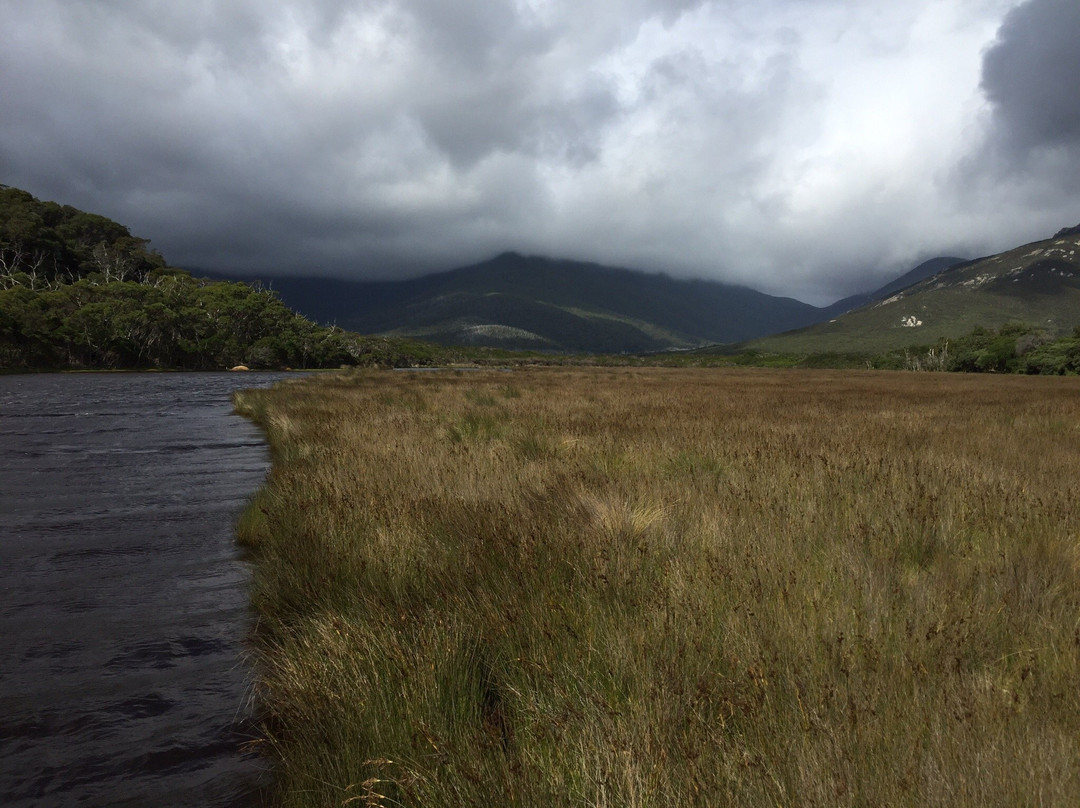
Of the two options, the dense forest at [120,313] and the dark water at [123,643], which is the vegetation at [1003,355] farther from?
the dense forest at [120,313]

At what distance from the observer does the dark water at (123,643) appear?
8.20 feet

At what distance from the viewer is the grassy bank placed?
1721 millimetres

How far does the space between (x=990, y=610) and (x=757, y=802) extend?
6.59 ft

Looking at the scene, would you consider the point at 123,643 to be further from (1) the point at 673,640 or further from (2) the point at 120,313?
(2) the point at 120,313

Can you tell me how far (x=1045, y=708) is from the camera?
1.98 m

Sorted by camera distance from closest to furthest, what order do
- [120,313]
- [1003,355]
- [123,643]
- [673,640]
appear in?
[673,640] → [123,643] → [120,313] → [1003,355]

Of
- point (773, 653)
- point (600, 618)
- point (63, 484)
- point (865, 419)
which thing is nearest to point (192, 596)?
point (600, 618)

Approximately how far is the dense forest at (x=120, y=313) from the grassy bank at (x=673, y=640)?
76.3 metres

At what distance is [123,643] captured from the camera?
3.66m

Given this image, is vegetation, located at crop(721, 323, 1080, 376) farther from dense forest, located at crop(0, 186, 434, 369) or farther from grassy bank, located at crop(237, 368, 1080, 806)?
dense forest, located at crop(0, 186, 434, 369)

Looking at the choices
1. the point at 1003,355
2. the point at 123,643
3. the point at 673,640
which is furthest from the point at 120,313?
the point at 1003,355

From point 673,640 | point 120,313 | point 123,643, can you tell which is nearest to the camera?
point 673,640

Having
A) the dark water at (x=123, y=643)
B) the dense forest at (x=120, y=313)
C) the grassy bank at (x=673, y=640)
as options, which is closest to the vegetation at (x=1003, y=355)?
the grassy bank at (x=673, y=640)

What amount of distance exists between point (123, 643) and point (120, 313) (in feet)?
267
